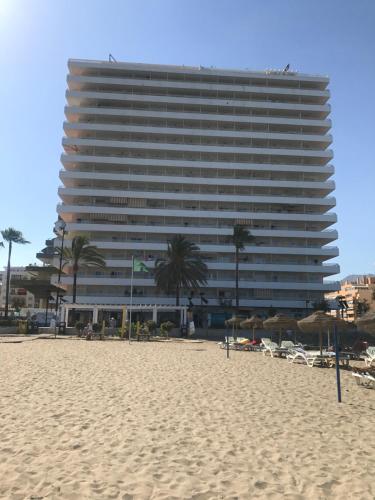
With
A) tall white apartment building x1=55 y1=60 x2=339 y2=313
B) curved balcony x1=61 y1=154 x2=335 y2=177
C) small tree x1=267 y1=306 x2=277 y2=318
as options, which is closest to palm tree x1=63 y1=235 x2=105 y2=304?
tall white apartment building x1=55 y1=60 x2=339 y2=313

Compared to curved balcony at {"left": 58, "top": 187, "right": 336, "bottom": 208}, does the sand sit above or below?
below

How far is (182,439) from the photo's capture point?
22.2 ft

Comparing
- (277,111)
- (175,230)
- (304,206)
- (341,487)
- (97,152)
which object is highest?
(277,111)

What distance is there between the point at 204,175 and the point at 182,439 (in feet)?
220

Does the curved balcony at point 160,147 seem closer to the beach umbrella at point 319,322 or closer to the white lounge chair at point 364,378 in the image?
the beach umbrella at point 319,322

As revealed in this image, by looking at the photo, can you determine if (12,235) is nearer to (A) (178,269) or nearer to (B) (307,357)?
(A) (178,269)

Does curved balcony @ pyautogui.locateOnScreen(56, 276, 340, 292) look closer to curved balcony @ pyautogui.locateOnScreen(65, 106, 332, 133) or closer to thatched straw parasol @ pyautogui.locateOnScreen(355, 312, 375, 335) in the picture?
curved balcony @ pyautogui.locateOnScreen(65, 106, 332, 133)

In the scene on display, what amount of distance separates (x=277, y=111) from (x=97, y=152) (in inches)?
1257

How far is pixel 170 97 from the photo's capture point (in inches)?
2913

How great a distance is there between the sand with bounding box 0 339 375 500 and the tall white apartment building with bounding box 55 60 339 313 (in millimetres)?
53902

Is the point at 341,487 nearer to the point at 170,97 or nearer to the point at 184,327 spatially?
the point at 184,327

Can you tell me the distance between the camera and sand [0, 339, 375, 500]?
16.2 feet

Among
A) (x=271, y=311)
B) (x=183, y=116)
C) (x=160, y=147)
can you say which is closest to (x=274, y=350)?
(x=271, y=311)

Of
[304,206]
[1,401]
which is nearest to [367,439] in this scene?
[1,401]
